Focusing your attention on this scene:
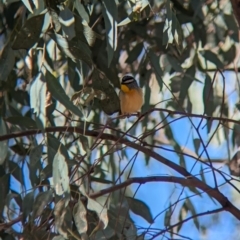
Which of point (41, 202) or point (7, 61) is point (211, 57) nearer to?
point (7, 61)

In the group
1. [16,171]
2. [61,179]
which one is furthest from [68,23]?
[16,171]

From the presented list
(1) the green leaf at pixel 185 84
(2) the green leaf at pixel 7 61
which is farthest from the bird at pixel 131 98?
(2) the green leaf at pixel 7 61

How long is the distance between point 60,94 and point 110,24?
196mm

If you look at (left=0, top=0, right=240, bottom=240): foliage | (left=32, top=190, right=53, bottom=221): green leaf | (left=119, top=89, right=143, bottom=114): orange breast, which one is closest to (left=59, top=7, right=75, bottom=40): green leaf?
(left=0, top=0, right=240, bottom=240): foliage

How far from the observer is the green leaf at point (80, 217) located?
64.5 inches

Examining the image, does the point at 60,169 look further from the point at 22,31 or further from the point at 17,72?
the point at 17,72

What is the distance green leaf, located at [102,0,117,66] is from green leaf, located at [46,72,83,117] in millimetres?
129

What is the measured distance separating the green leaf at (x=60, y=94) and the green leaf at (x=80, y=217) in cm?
20

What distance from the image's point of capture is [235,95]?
3584 millimetres

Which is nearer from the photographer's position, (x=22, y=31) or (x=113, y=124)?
(x=22, y=31)

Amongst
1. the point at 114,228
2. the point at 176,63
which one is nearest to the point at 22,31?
the point at 114,228

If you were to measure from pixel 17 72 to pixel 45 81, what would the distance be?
4.04 feet

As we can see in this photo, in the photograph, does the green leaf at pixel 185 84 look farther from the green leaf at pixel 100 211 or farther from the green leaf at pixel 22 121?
the green leaf at pixel 100 211

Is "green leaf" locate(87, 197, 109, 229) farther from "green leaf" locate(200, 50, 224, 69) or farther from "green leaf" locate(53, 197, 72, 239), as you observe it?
"green leaf" locate(200, 50, 224, 69)
